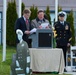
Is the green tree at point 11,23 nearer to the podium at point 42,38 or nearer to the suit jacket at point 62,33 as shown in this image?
the suit jacket at point 62,33

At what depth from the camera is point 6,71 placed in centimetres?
1258

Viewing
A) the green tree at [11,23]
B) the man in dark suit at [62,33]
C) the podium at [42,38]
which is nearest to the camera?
the podium at [42,38]

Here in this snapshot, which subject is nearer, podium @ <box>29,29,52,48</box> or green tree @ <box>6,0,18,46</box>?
podium @ <box>29,29,52,48</box>

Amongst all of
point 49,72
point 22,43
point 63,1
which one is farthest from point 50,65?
point 63,1

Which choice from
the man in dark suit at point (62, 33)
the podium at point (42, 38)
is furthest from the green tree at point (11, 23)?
the podium at point (42, 38)

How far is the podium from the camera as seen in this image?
12.2 meters

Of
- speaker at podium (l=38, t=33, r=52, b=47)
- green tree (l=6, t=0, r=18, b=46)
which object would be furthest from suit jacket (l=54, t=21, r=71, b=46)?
green tree (l=6, t=0, r=18, b=46)

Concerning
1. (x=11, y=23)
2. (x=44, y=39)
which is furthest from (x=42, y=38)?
(x=11, y=23)

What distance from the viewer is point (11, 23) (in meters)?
26.9

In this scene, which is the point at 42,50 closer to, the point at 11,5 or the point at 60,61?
the point at 60,61

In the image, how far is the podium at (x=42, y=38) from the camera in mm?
12234

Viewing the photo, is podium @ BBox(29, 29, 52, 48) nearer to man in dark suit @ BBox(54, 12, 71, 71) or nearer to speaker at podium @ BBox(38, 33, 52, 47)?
speaker at podium @ BBox(38, 33, 52, 47)

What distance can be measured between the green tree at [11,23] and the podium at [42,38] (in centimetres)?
1416

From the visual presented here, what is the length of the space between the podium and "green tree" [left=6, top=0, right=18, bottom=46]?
14.2m
